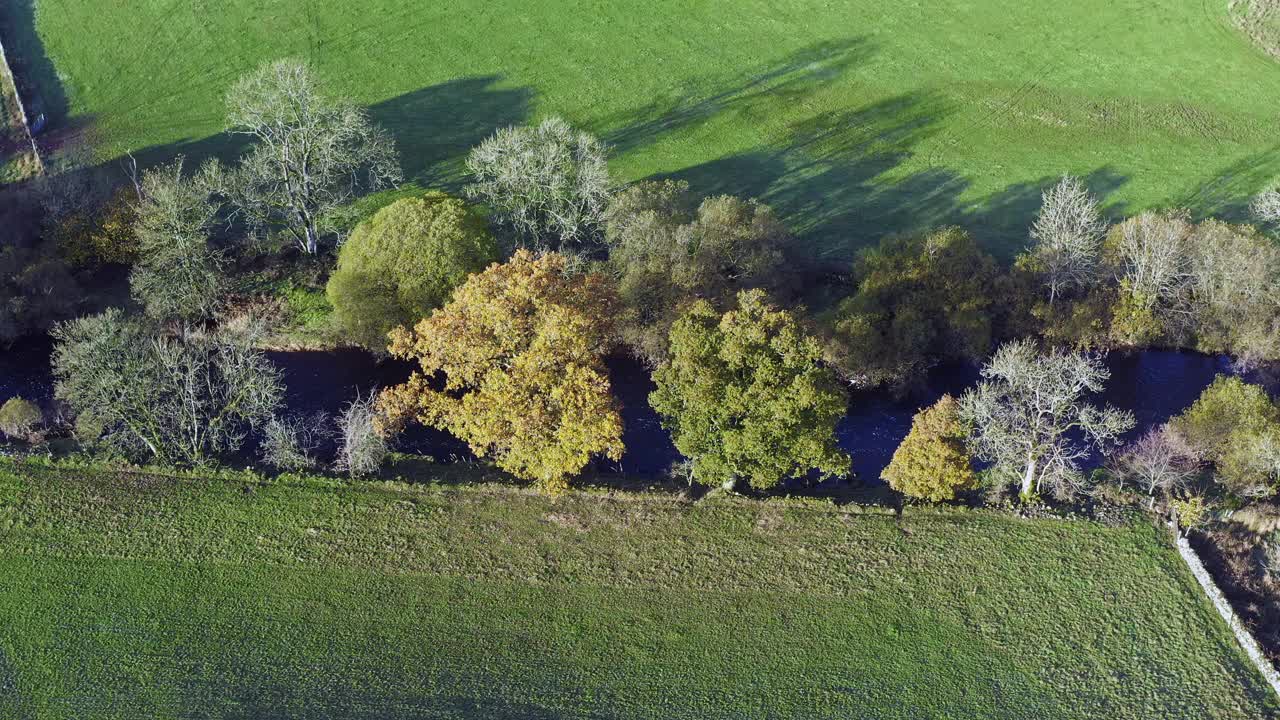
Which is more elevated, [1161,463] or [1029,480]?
[1029,480]

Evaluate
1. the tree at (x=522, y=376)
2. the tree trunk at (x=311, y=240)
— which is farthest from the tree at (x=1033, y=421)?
the tree trunk at (x=311, y=240)

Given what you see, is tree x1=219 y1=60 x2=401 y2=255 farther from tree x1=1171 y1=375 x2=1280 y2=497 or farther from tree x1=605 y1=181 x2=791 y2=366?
tree x1=1171 y1=375 x2=1280 y2=497

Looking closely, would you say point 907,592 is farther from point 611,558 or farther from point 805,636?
point 611,558

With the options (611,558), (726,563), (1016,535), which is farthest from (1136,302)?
(611,558)

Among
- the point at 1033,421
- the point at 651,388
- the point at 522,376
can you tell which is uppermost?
the point at 522,376

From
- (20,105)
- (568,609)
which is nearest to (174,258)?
(20,105)

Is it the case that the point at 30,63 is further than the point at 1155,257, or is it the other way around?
the point at 30,63

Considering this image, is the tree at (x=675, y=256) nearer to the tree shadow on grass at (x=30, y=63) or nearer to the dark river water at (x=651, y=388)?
the dark river water at (x=651, y=388)

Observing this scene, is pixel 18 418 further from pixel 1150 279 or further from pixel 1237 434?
pixel 1150 279

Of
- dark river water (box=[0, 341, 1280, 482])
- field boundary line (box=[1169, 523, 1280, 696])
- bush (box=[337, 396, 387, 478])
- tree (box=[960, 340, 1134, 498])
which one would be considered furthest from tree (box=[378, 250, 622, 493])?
field boundary line (box=[1169, 523, 1280, 696])
